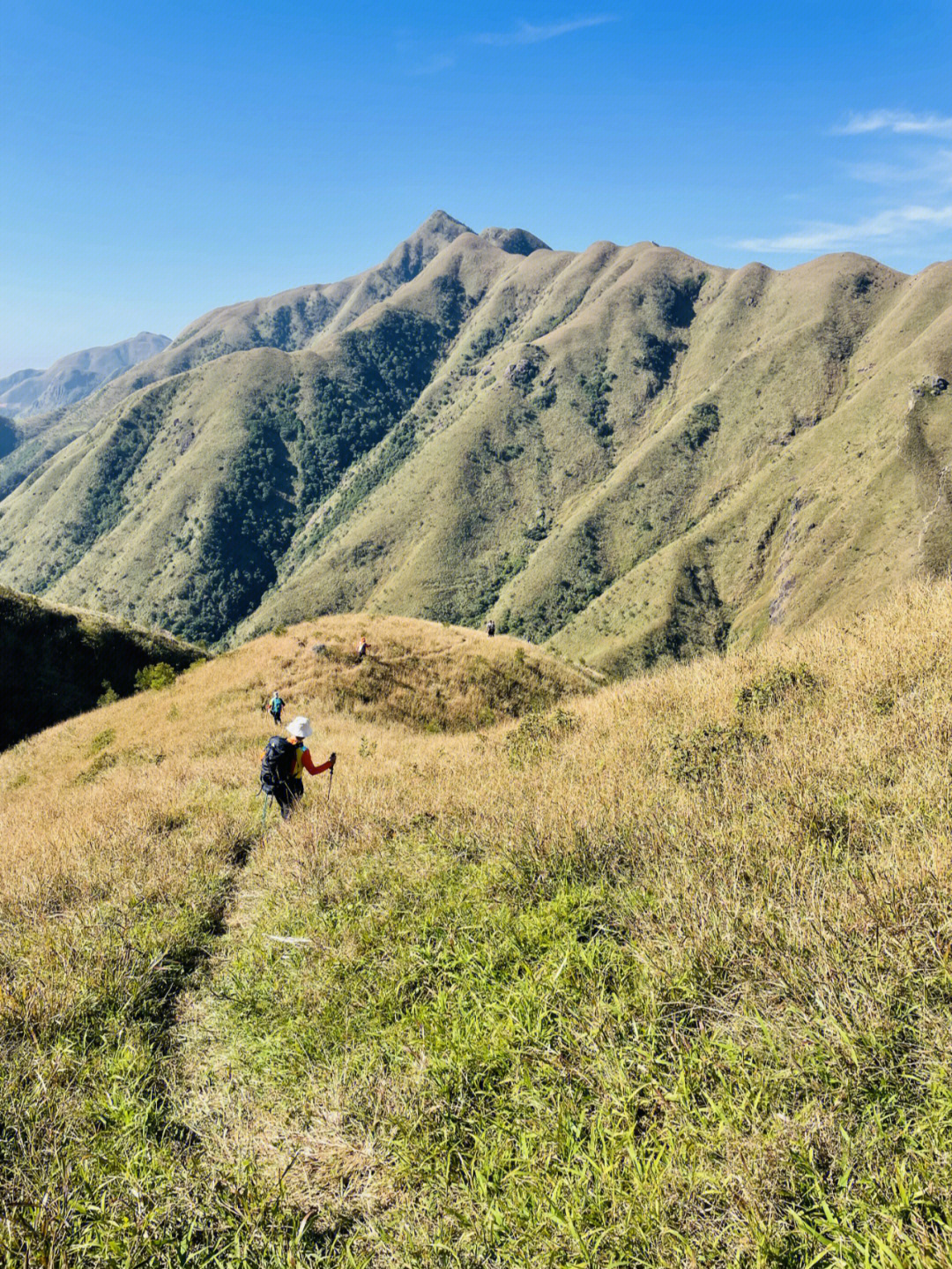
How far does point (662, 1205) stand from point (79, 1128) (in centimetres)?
282

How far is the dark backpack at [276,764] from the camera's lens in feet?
24.7

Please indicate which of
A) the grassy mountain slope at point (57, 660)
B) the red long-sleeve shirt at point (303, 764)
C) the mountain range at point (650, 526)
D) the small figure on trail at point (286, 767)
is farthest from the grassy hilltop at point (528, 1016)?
the mountain range at point (650, 526)

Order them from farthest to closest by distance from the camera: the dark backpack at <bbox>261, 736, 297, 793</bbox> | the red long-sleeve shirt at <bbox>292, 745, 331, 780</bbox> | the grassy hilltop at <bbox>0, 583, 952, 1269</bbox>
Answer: the red long-sleeve shirt at <bbox>292, 745, 331, 780</bbox> → the dark backpack at <bbox>261, 736, 297, 793</bbox> → the grassy hilltop at <bbox>0, 583, 952, 1269</bbox>

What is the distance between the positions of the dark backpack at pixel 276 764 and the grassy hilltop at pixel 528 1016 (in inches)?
33.2

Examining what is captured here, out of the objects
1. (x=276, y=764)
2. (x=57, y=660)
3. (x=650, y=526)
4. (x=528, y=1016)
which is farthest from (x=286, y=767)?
(x=650, y=526)

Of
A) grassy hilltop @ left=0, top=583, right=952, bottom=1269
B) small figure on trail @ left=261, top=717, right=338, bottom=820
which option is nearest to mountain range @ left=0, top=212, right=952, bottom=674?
small figure on trail @ left=261, top=717, right=338, bottom=820

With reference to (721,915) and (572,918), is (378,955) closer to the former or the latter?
(572,918)

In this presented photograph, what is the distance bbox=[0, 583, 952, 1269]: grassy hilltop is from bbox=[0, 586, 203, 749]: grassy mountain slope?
27.1 metres

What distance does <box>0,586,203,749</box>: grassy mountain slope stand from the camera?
2888 centimetres

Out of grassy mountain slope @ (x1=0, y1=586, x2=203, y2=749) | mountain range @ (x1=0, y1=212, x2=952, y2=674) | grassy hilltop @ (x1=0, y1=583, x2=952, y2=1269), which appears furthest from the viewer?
mountain range @ (x1=0, y1=212, x2=952, y2=674)

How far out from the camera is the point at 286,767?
25.0 ft

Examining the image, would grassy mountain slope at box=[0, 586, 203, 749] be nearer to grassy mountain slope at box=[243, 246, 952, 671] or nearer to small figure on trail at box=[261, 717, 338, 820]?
small figure on trail at box=[261, 717, 338, 820]

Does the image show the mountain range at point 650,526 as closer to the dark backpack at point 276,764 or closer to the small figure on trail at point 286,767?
the small figure on trail at point 286,767

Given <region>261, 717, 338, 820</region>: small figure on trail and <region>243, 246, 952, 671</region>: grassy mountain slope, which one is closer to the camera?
<region>261, 717, 338, 820</region>: small figure on trail
